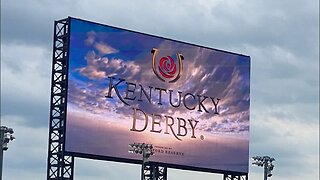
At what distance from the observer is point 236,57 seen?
288 ft

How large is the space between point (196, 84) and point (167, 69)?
273cm

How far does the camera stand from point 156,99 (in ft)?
269

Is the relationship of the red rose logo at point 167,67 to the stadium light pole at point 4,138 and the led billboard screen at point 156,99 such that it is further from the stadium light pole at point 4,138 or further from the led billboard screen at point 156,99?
the stadium light pole at point 4,138

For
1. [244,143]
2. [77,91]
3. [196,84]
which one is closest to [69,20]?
[77,91]

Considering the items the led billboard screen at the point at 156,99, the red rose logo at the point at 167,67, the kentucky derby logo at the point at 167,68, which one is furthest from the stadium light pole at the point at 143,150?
the red rose logo at the point at 167,67

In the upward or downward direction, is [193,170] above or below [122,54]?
below

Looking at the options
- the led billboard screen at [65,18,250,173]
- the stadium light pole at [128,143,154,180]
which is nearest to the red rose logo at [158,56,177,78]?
the led billboard screen at [65,18,250,173]

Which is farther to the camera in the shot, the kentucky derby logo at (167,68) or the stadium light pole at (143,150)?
the kentucky derby logo at (167,68)

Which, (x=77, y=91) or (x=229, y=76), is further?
(x=229, y=76)

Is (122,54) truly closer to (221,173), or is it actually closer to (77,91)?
(77,91)

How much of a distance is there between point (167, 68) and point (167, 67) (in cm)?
6

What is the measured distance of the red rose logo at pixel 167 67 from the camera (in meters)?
82.4

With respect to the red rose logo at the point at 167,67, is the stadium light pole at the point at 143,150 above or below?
below

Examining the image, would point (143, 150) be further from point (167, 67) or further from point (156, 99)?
point (167, 67)
